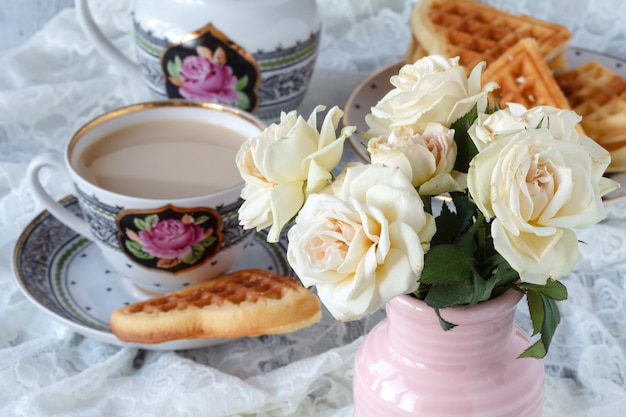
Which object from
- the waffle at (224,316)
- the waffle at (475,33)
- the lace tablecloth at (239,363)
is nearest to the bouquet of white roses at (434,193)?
the lace tablecloth at (239,363)

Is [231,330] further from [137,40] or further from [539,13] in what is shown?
[539,13]

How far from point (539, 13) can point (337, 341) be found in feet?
3.16

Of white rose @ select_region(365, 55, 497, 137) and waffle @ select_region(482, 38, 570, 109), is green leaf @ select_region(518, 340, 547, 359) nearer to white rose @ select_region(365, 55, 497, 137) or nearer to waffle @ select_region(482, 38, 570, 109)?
white rose @ select_region(365, 55, 497, 137)

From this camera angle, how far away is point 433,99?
23.1 inches

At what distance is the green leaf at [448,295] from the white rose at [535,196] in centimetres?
5

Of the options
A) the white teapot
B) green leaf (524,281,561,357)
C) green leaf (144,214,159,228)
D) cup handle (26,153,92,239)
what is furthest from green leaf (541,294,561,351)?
the white teapot

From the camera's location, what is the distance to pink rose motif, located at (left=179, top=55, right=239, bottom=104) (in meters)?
1.22

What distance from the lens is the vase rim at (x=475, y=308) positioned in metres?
0.60

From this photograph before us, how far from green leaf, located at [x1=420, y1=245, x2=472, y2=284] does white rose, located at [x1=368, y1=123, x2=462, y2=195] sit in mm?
38

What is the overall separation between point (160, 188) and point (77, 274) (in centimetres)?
16

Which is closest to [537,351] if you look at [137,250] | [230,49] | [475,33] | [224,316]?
[224,316]

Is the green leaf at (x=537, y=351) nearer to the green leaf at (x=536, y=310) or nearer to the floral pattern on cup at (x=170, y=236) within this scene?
the green leaf at (x=536, y=310)

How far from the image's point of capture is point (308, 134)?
0.59m

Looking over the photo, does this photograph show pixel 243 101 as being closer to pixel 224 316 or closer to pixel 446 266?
pixel 224 316
